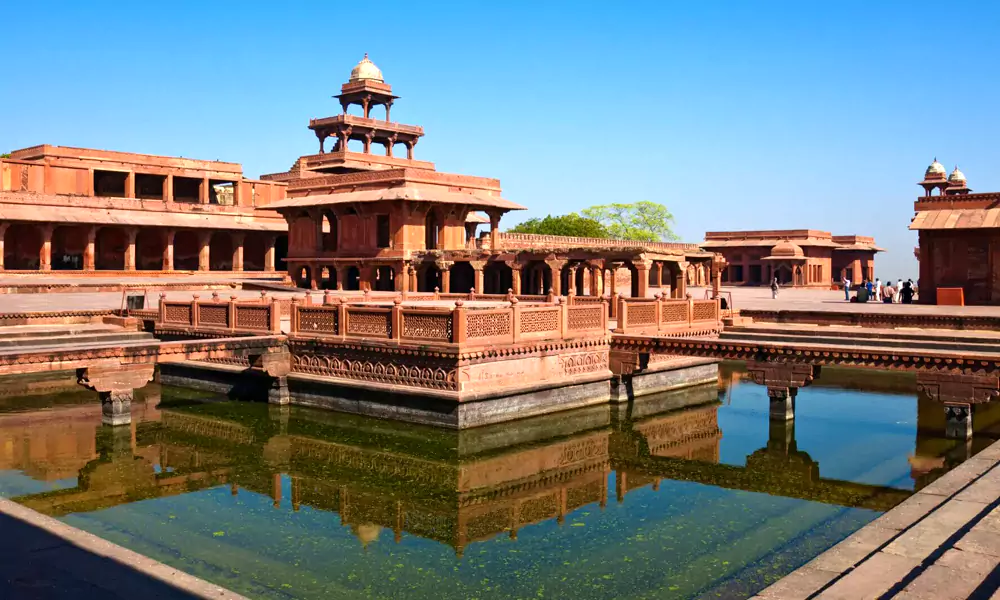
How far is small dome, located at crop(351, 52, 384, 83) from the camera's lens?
178 ft

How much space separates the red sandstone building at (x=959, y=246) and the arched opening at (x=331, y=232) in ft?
75.4

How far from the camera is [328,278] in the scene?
135 feet

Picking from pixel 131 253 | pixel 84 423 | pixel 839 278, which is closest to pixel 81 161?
pixel 131 253

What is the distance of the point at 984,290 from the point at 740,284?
109ft

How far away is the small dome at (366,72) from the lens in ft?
178

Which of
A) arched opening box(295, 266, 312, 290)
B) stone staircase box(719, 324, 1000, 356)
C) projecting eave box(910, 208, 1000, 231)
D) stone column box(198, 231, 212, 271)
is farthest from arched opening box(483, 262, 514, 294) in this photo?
projecting eave box(910, 208, 1000, 231)

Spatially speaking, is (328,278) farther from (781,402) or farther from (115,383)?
(781,402)

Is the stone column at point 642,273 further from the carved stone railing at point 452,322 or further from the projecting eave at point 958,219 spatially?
the carved stone railing at point 452,322

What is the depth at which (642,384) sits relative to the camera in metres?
20.6

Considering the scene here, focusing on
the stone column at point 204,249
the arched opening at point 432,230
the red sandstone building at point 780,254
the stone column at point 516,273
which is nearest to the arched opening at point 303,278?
the stone column at point 204,249

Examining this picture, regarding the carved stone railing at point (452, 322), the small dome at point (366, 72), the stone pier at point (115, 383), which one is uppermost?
the small dome at point (366, 72)

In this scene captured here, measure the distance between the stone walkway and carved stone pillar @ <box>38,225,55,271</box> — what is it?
3642 cm

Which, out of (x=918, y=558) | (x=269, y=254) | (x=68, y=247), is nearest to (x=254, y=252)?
(x=269, y=254)

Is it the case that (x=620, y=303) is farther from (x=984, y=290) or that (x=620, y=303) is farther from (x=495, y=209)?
(x=495, y=209)
